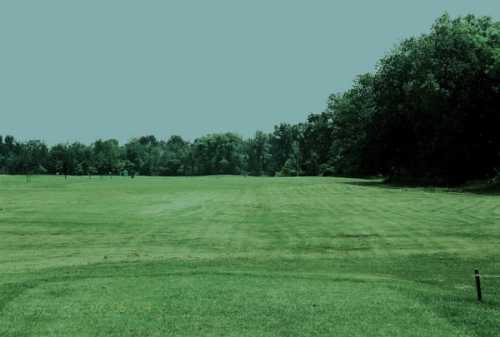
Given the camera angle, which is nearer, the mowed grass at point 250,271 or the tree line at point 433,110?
the mowed grass at point 250,271

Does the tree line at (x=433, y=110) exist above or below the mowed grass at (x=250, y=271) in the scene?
above

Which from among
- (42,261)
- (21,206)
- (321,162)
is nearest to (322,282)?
(42,261)

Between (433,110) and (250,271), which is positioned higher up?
(433,110)

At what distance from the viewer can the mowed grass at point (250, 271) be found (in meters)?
9.20

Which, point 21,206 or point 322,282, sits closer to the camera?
point 322,282

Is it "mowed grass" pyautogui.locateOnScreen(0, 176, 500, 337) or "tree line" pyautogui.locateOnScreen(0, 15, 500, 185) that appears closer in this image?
"mowed grass" pyautogui.locateOnScreen(0, 176, 500, 337)

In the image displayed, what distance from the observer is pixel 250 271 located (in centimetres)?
1508

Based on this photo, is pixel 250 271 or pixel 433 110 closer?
pixel 250 271

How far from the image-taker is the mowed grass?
920 centimetres

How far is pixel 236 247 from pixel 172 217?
34.4 feet

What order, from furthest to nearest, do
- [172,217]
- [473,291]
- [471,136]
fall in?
[471,136] < [172,217] < [473,291]

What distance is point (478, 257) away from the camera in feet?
60.0

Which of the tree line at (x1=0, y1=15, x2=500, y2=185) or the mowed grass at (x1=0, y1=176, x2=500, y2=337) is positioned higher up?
the tree line at (x1=0, y1=15, x2=500, y2=185)

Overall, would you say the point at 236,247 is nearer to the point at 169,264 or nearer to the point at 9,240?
the point at 169,264
